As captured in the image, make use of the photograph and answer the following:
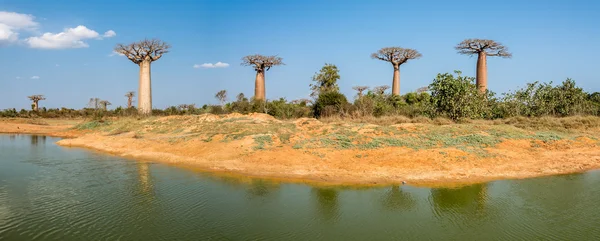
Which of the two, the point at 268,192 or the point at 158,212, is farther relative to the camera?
the point at 268,192

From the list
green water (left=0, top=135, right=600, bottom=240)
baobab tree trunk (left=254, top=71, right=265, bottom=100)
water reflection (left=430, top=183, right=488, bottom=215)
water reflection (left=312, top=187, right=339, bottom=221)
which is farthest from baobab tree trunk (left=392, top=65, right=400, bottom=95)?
water reflection (left=312, top=187, right=339, bottom=221)

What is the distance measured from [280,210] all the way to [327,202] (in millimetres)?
1080

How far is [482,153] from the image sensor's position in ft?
37.0

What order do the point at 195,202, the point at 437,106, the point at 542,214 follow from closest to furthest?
the point at 542,214 → the point at 195,202 → the point at 437,106

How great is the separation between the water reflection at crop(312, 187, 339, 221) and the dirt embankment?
38.3 inches

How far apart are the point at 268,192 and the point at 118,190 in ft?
11.6

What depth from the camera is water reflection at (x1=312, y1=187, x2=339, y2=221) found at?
6676 mm

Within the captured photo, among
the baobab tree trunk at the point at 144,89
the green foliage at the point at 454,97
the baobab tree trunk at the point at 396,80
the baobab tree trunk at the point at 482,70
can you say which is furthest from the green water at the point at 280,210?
the baobab tree trunk at the point at 396,80

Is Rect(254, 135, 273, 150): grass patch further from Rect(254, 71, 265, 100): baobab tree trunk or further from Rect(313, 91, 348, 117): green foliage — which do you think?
Rect(254, 71, 265, 100): baobab tree trunk

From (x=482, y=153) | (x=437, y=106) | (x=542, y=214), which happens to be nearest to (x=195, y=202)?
(x=542, y=214)

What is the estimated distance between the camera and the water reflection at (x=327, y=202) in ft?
21.9

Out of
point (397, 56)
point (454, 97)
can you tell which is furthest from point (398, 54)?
point (454, 97)

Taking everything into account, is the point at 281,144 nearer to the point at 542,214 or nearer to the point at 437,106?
the point at 542,214

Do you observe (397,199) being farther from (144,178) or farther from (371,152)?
(144,178)
